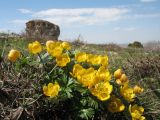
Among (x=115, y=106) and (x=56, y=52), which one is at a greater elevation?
(x=56, y=52)

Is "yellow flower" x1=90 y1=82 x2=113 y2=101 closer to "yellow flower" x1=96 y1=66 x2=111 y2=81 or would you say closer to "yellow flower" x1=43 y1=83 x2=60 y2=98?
"yellow flower" x1=96 y1=66 x2=111 y2=81

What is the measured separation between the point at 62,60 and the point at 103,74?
38 cm

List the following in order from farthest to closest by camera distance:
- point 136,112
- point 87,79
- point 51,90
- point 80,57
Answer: point 80,57 → point 136,112 → point 87,79 → point 51,90

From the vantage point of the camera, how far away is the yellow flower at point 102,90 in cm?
334

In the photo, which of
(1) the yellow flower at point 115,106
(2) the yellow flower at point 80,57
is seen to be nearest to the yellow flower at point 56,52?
(2) the yellow flower at point 80,57

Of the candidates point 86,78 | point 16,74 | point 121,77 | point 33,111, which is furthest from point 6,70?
point 121,77

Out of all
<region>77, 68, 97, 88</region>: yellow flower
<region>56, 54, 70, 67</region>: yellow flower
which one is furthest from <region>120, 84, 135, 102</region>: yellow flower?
<region>56, 54, 70, 67</region>: yellow flower

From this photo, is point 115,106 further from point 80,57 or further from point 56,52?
point 56,52

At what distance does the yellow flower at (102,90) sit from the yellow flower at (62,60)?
35cm

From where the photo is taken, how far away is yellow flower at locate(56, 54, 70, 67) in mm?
3531

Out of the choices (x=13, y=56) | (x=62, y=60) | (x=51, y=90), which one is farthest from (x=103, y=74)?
(x=13, y=56)

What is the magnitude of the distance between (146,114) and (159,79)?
2744 millimetres

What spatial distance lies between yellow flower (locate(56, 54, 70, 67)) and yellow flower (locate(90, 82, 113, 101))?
35cm

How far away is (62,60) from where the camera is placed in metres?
3.54
